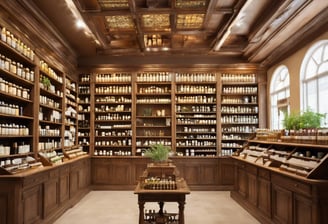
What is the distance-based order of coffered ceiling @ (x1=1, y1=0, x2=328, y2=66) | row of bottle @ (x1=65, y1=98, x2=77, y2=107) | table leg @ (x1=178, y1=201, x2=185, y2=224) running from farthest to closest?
1. row of bottle @ (x1=65, y1=98, x2=77, y2=107)
2. coffered ceiling @ (x1=1, y1=0, x2=328, y2=66)
3. table leg @ (x1=178, y1=201, x2=185, y2=224)

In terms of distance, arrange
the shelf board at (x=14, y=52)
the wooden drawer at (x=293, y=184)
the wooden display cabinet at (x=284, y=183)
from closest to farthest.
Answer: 1. the wooden display cabinet at (x=284, y=183)
2. the wooden drawer at (x=293, y=184)
3. the shelf board at (x=14, y=52)

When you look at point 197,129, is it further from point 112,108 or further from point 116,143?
point 112,108

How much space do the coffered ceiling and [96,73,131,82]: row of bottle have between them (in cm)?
59

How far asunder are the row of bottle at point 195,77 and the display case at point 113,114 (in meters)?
1.53

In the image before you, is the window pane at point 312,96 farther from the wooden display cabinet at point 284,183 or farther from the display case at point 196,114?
the display case at point 196,114

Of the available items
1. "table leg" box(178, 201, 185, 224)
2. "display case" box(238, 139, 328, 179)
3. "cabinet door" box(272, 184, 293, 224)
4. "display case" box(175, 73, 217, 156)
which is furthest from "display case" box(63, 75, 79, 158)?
"cabinet door" box(272, 184, 293, 224)

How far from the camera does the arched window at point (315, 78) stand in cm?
583

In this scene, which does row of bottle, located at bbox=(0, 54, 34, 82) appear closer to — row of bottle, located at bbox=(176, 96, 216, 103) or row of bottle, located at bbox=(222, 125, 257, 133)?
row of bottle, located at bbox=(176, 96, 216, 103)

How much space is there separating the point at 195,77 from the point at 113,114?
9.04 ft

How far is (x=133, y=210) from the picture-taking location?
6.22 m

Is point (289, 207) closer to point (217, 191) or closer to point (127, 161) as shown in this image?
point (217, 191)

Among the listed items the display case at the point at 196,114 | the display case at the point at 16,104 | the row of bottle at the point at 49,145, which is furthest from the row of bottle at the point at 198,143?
the display case at the point at 16,104

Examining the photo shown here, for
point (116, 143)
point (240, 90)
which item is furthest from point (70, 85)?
point (240, 90)

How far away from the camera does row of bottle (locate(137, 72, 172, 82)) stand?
8930mm
